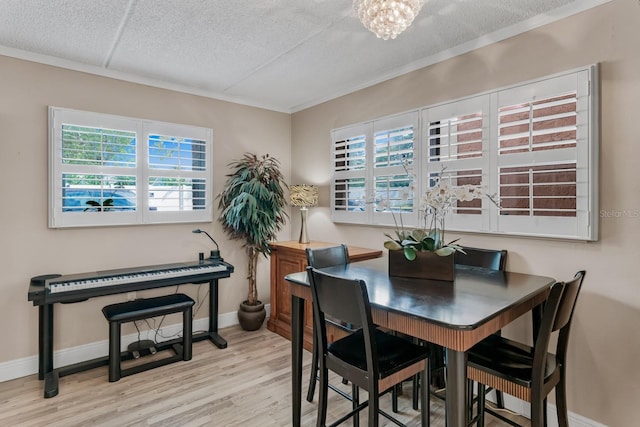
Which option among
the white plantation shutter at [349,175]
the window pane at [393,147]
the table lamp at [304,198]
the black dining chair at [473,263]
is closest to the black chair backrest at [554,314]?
the black dining chair at [473,263]

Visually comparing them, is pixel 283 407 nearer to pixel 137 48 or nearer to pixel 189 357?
pixel 189 357

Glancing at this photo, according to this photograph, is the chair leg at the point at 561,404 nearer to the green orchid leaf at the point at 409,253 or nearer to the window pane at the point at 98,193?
the green orchid leaf at the point at 409,253

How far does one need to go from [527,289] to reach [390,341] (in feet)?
2.51

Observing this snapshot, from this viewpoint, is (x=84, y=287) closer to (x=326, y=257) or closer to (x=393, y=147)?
(x=326, y=257)

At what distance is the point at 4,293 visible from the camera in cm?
269

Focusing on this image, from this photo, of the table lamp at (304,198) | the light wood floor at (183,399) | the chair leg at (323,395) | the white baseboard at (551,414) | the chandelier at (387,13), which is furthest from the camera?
the table lamp at (304,198)

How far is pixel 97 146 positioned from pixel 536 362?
11.5 feet

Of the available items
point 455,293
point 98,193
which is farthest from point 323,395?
point 98,193

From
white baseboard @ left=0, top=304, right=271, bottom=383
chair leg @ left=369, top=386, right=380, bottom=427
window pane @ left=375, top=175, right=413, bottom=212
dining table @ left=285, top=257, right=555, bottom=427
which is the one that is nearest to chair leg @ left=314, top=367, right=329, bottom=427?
dining table @ left=285, top=257, right=555, bottom=427

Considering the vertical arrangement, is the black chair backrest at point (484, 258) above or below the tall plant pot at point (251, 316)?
above

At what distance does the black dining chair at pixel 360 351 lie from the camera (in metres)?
1.55

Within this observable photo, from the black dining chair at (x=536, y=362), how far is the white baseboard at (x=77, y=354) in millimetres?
2857

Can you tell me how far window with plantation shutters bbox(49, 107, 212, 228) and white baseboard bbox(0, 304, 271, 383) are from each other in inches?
42.6

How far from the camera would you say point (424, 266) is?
2.00m
